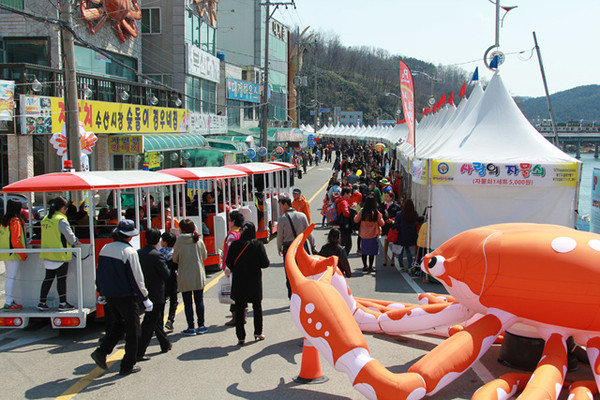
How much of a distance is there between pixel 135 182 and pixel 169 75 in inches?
965

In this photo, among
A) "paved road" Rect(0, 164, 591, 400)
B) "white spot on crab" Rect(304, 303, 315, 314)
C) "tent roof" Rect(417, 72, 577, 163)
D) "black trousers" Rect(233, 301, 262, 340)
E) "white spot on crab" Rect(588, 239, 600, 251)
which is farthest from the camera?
"tent roof" Rect(417, 72, 577, 163)

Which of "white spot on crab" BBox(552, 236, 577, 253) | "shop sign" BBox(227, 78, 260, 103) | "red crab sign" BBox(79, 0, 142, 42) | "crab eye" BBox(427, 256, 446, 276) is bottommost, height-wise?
"crab eye" BBox(427, 256, 446, 276)

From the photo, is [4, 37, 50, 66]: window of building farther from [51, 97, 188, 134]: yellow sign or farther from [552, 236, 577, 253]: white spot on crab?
[552, 236, 577, 253]: white spot on crab

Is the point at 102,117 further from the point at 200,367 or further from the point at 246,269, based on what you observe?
the point at 200,367

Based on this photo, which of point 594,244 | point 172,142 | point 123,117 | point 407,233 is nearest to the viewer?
point 594,244

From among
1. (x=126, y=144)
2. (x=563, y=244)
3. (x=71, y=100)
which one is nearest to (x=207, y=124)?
(x=126, y=144)

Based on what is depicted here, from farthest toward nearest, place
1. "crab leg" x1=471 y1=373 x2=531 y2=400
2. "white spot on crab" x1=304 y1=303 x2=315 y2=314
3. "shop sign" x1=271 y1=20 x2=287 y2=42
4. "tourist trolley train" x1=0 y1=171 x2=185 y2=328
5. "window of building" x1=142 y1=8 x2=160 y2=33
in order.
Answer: "shop sign" x1=271 y1=20 x2=287 y2=42 → "window of building" x1=142 y1=8 x2=160 y2=33 → "tourist trolley train" x1=0 y1=171 x2=185 y2=328 → "white spot on crab" x1=304 y1=303 x2=315 y2=314 → "crab leg" x1=471 y1=373 x2=531 y2=400

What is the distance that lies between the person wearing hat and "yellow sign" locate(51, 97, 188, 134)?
12814 millimetres

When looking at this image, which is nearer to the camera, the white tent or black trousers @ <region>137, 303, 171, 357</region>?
black trousers @ <region>137, 303, 171, 357</region>

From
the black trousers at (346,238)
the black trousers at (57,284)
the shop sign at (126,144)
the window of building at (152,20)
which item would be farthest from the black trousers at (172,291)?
the window of building at (152,20)

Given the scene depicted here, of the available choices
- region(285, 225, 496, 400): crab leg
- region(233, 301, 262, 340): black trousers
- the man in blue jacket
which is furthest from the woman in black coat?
region(285, 225, 496, 400): crab leg

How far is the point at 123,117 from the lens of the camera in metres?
22.8

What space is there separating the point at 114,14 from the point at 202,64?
10.4 meters

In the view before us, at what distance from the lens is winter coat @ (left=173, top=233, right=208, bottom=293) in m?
7.69
